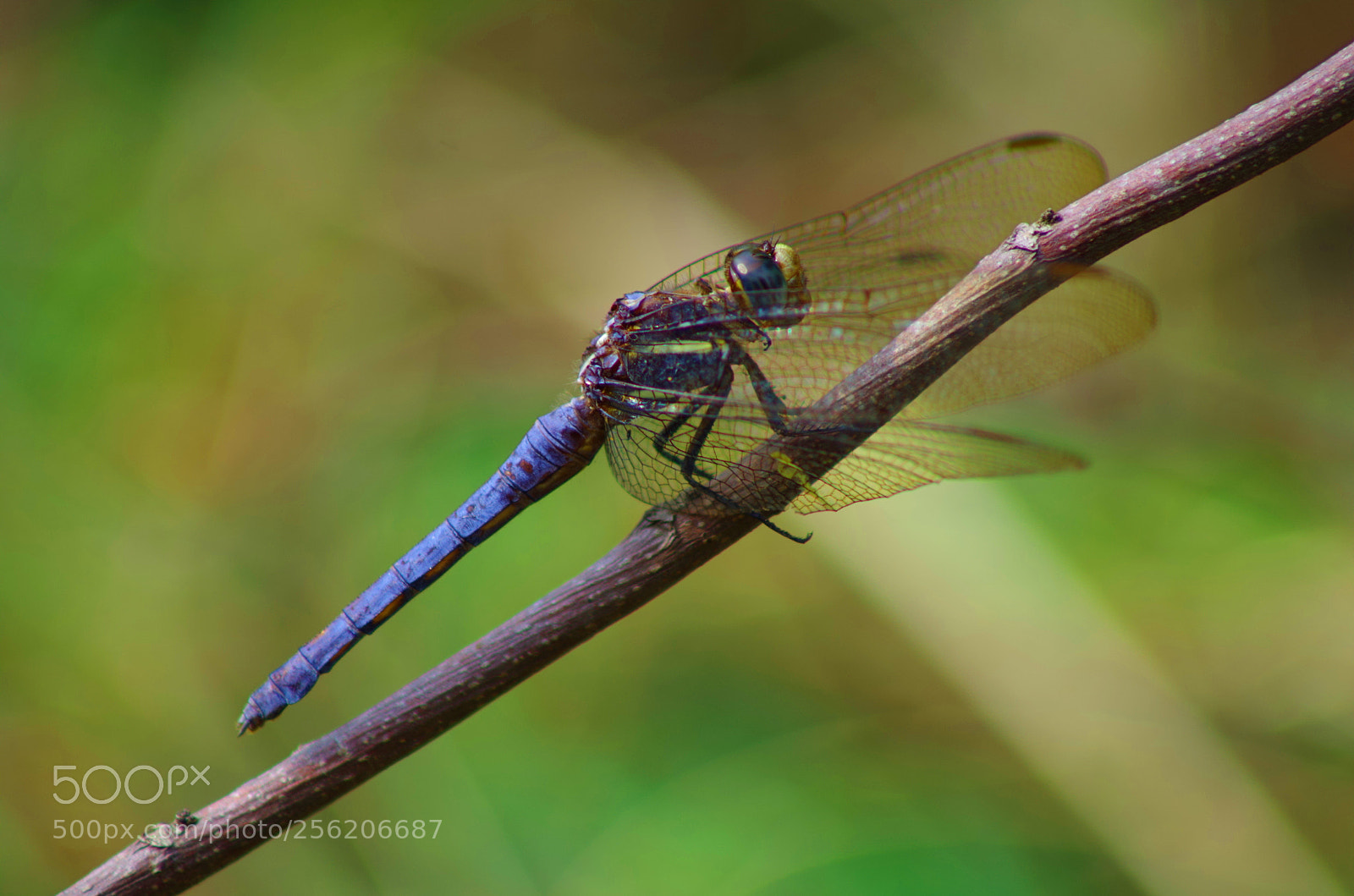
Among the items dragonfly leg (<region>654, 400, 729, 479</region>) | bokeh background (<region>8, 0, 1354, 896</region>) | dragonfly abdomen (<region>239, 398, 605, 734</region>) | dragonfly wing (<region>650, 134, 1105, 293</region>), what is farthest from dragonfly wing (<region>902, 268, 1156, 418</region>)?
bokeh background (<region>8, 0, 1354, 896</region>)

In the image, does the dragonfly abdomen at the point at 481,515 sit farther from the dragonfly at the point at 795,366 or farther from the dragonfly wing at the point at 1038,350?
the dragonfly wing at the point at 1038,350

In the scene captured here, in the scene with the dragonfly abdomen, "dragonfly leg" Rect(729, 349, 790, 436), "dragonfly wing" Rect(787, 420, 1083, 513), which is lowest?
"dragonfly wing" Rect(787, 420, 1083, 513)

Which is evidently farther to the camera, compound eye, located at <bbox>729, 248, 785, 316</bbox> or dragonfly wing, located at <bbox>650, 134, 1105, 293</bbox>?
dragonfly wing, located at <bbox>650, 134, 1105, 293</bbox>

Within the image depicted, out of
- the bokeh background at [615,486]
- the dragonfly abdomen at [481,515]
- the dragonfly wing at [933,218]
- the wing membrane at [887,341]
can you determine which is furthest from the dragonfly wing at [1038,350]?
the bokeh background at [615,486]

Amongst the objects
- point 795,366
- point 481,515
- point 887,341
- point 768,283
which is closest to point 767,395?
point 795,366

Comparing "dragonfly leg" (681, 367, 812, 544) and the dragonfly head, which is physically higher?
the dragonfly head

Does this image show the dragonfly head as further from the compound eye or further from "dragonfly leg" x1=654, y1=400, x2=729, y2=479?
"dragonfly leg" x1=654, y1=400, x2=729, y2=479
